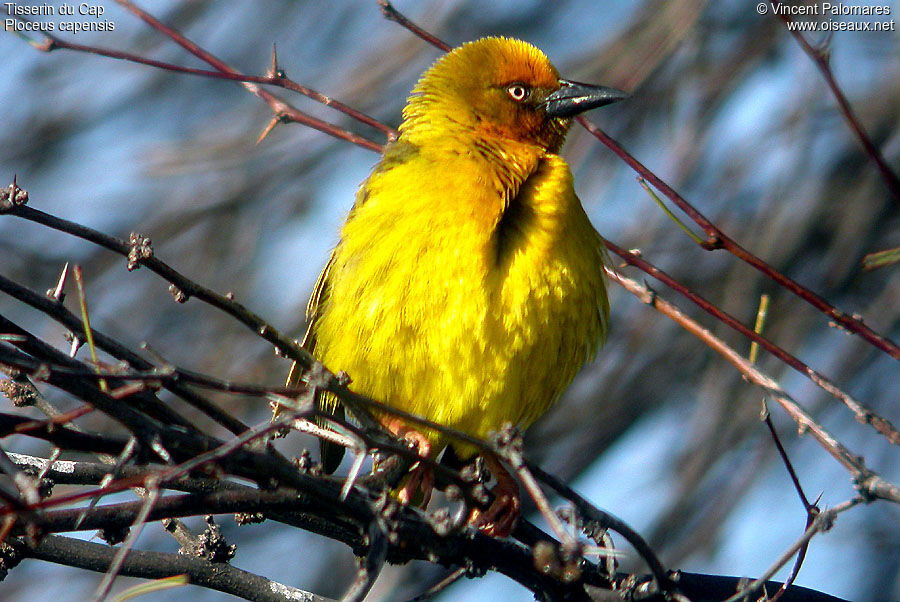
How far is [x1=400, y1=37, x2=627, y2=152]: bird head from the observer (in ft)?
13.0

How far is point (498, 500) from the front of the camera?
11.9 feet

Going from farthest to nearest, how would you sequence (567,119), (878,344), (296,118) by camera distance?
(567,119), (296,118), (878,344)

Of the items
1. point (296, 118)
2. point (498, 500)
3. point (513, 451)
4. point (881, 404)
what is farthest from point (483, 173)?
point (881, 404)

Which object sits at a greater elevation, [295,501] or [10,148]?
[10,148]

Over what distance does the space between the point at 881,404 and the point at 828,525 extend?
3.63 m

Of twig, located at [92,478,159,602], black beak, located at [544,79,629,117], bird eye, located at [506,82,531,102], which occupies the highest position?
bird eye, located at [506,82,531,102]

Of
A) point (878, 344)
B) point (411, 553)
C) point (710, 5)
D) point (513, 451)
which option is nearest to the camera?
point (513, 451)

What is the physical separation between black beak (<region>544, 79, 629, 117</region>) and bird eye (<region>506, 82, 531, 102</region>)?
0.29 feet

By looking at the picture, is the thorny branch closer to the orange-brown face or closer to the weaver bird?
the weaver bird

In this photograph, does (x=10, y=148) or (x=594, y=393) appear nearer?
(x=594, y=393)

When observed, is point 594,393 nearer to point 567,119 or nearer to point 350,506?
point 567,119

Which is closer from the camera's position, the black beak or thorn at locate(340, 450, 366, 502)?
thorn at locate(340, 450, 366, 502)

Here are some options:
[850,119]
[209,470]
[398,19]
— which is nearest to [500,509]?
[398,19]

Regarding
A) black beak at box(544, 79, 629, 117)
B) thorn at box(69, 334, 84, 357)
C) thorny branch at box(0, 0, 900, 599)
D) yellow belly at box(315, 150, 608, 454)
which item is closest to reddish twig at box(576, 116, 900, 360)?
thorny branch at box(0, 0, 900, 599)
